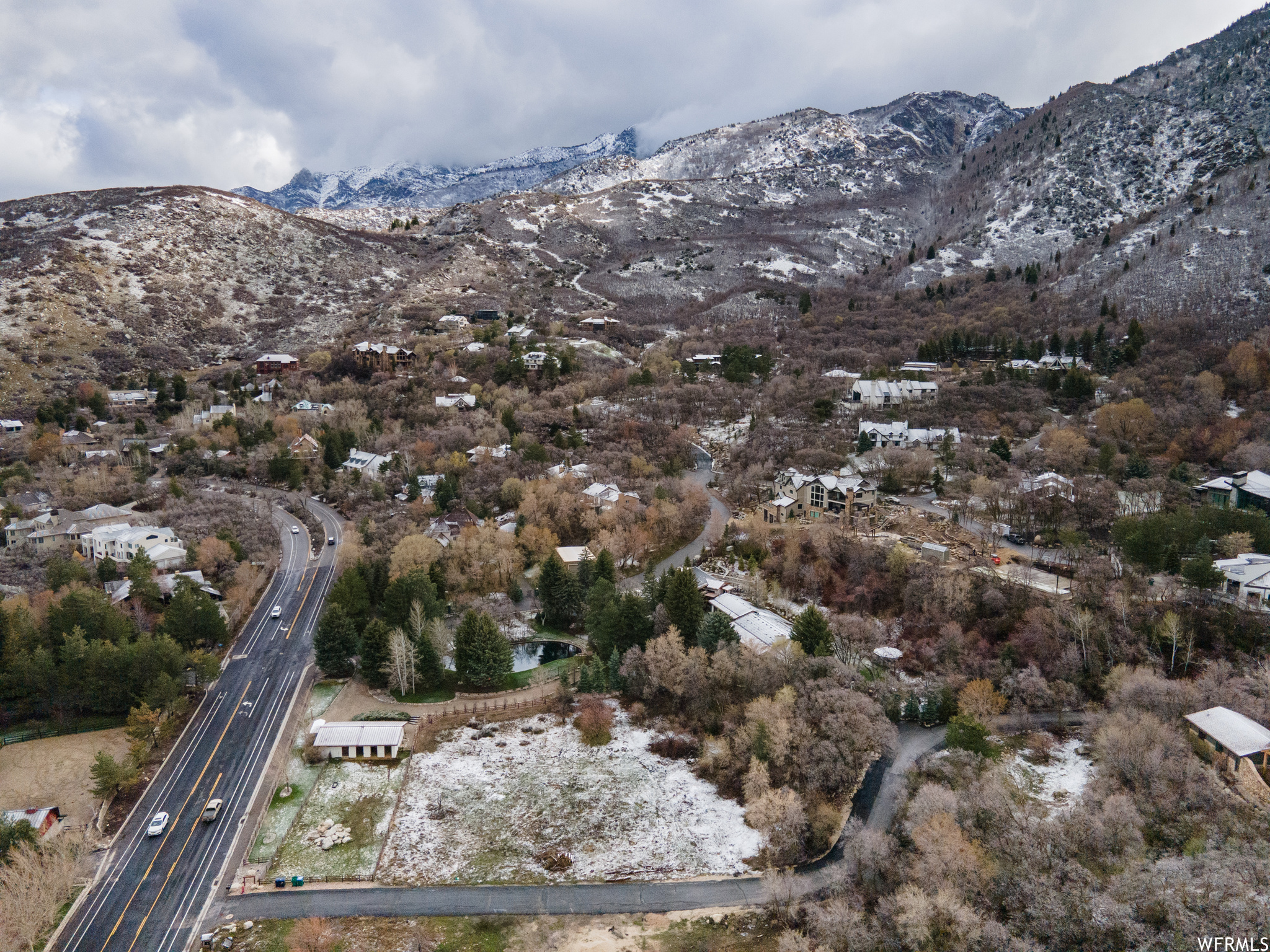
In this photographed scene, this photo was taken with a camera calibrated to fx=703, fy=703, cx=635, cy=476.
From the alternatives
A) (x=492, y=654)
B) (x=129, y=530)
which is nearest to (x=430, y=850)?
(x=492, y=654)

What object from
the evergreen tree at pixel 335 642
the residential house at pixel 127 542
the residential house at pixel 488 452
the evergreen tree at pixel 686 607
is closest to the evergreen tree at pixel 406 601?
the evergreen tree at pixel 335 642

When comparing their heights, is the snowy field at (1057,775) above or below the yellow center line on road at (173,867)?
above

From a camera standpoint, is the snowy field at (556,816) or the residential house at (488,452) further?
the residential house at (488,452)

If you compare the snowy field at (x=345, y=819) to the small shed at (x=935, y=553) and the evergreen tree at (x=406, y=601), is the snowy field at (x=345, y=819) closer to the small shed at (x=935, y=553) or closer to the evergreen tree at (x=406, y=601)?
the evergreen tree at (x=406, y=601)

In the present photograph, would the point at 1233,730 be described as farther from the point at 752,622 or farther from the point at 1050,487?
the point at 1050,487

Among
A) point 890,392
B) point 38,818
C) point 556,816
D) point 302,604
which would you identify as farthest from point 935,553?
point 38,818

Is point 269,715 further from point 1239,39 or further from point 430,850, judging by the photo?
point 1239,39
